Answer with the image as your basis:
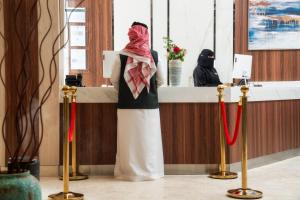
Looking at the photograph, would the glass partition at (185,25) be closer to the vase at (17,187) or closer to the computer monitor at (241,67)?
the computer monitor at (241,67)

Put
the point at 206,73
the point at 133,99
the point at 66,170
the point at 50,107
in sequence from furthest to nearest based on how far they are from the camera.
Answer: the point at 206,73
the point at 50,107
the point at 133,99
the point at 66,170

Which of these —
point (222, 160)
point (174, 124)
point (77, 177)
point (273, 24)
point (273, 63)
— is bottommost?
point (77, 177)

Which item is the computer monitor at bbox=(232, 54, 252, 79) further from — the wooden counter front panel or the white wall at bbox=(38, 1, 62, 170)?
the white wall at bbox=(38, 1, 62, 170)

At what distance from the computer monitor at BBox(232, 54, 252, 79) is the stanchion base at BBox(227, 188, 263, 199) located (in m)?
1.95

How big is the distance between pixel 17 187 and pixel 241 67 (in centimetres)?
372

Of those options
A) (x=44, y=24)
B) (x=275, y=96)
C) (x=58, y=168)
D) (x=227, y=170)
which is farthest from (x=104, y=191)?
(x=275, y=96)

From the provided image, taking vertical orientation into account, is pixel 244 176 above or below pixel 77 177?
above

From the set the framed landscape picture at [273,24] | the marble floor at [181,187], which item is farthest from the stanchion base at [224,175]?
the framed landscape picture at [273,24]

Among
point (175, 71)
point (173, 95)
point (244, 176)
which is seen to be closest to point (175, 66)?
point (175, 71)

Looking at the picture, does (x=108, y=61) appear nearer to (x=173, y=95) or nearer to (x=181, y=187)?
(x=173, y=95)

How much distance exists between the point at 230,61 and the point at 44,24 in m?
3.93

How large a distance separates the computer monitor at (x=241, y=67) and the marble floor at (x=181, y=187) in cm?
124

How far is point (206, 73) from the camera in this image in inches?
249

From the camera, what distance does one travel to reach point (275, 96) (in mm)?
6254
